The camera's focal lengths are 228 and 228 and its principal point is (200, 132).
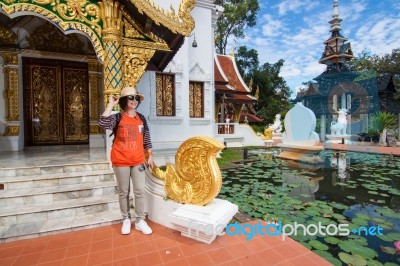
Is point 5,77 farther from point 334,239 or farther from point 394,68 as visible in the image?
point 394,68

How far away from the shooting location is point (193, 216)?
275 cm

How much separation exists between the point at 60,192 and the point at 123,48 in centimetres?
260

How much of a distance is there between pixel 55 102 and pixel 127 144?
18.2 ft

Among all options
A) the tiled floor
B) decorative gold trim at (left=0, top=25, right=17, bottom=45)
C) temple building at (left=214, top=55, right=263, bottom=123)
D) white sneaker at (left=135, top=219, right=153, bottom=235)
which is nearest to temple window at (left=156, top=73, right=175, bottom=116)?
decorative gold trim at (left=0, top=25, right=17, bottom=45)

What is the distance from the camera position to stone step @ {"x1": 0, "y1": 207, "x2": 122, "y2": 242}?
2.79 m

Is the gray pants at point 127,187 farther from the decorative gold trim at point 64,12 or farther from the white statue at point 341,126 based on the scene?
the white statue at point 341,126

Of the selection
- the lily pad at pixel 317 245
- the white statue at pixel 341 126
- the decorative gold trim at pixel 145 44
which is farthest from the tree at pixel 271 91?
the lily pad at pixel 317 245

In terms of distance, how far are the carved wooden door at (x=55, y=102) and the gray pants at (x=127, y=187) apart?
5.29m

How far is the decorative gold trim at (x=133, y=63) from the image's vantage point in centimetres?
408

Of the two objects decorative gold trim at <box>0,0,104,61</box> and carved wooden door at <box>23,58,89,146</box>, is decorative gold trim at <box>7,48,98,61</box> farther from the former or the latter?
decorative gold trim at <box>0,0,104,61</box>

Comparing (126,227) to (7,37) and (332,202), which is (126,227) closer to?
(332,202)

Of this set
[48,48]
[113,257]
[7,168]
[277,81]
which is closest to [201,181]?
[113,257]

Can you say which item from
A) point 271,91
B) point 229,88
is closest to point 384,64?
point 271,91

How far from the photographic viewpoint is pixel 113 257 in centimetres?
241
